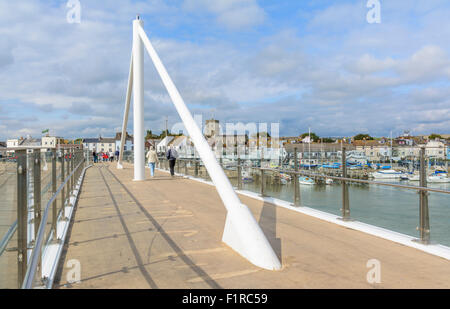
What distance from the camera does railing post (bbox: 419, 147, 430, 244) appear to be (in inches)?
194

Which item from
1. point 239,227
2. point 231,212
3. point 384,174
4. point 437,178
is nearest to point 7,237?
point 239,227

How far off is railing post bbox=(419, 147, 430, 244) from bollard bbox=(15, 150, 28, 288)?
15.3 feet

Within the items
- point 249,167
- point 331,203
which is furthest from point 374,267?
point 249,167

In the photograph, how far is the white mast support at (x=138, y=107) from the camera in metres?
15.2

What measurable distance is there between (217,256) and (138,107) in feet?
38.1

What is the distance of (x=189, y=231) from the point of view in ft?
19.2

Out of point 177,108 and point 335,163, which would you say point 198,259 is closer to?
point 335,163

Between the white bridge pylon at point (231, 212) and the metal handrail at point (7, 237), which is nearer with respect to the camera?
the metal handrail at point (7, 237)

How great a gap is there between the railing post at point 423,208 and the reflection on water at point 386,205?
63 millimetres

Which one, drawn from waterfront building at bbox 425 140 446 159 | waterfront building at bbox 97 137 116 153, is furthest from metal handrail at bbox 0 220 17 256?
waterfront building at bbox 97 137 116 153

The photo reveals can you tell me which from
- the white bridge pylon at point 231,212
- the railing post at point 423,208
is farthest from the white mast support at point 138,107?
the railing post at point 423,208

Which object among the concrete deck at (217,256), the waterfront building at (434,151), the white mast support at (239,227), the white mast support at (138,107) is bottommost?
the concrete deck at (217,256)

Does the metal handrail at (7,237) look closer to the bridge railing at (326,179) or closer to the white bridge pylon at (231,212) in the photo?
the white bridge pylon at (231,212)

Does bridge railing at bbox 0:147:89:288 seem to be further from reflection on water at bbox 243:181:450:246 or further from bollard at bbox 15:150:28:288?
reflection on water at bbox 243:181:450:246
